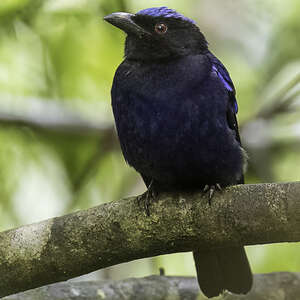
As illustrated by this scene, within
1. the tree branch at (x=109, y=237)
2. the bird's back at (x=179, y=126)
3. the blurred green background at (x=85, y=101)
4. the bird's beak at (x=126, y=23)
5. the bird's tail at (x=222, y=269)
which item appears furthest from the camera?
the blurred green background at (x=85, y=101)

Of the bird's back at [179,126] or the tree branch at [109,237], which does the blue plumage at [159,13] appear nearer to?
the bird's back at [179,126]

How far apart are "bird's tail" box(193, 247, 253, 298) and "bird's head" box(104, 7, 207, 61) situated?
1366mm

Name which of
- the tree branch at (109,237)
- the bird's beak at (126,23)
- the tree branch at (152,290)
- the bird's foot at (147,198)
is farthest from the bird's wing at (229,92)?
the tree branch at (152,290)

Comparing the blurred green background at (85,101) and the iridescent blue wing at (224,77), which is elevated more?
the iridescent blue wing at (224,77)

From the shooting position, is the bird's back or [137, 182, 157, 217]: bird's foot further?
the bird's back

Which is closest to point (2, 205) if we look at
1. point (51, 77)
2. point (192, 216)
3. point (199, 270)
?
point (51, 77)

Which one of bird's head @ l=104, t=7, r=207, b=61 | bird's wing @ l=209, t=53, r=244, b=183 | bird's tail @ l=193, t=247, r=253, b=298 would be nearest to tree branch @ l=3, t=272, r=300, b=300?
bird's tail @ l=193, t=247, r=253, b=298

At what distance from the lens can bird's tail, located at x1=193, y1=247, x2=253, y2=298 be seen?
4160 mm

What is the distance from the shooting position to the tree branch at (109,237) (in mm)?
3391

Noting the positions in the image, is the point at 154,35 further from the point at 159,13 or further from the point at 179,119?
the point at 179,119

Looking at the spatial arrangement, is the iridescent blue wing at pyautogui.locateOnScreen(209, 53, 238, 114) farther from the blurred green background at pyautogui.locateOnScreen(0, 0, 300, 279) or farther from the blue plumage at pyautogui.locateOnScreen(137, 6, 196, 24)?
the blurred green background at pyautogui.locateOnScreen(0, 0, 300, 279)

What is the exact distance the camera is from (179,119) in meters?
3.97

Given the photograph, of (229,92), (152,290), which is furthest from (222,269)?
(229,92)

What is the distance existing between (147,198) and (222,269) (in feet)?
2.75
